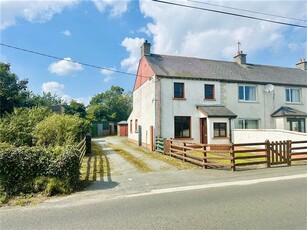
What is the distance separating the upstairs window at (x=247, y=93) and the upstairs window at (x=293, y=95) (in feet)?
12.9

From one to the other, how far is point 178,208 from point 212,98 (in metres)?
14.1

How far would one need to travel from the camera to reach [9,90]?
28266 mm

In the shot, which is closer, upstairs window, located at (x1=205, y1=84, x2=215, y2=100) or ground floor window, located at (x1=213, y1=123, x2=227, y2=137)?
ground floor window, located at (x1=213, y1=123, x2=227, y2=137)

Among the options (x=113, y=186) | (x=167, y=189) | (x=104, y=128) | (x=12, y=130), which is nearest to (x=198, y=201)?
(x=167, y=189)

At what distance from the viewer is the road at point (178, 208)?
451 centimetres

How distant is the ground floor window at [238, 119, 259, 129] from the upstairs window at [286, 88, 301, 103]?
4.36 m

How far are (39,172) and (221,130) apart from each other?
13373 millimetres

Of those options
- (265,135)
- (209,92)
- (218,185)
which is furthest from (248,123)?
(218,185)

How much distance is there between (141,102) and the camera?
21.7m

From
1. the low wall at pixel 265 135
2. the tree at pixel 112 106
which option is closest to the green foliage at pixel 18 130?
the low wall at pixel 265 135

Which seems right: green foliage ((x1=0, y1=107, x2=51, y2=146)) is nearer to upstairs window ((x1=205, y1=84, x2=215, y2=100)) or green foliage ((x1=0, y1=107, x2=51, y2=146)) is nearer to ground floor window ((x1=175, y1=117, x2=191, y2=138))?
ground floor window ((x1=175, y1=117, x2=191, y2=138))

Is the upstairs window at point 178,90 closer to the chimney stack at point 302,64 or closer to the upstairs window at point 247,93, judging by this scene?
the upstairs window at point 247,93

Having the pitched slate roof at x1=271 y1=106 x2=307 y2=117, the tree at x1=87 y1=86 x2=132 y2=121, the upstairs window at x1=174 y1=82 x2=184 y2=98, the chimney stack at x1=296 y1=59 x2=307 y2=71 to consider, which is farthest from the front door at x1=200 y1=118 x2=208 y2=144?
the tree at x1=87 y1=86 x2=132 y2=121

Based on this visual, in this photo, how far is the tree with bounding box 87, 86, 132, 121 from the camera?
49050mm
